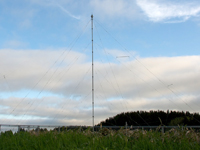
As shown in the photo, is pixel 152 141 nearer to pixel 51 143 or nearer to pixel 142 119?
pixel 51 143

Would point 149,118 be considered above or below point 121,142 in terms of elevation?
above

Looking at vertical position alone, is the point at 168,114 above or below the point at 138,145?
above

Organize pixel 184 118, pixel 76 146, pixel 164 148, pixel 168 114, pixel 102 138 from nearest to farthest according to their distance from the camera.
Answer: pixel 164 148, pixel 76 146, pixel 102 138, pixel 184 118, pixel 168 114

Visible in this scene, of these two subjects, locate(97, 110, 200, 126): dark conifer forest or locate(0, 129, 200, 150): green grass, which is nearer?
locate(0, 129, 200, 150): green grass

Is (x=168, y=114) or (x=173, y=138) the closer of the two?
(x=173, y=138)

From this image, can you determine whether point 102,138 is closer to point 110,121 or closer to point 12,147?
point 12,147

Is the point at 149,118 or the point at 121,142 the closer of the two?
the point at 121,142

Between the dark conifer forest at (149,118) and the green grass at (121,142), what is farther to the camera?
the dark conifer forest at (149,118)

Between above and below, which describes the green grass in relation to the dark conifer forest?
below

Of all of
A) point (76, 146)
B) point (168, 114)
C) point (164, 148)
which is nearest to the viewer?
point (164, 148)

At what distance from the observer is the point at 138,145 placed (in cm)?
864

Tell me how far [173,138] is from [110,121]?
28333 mm

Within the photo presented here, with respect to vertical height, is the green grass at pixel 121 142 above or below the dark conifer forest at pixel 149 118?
below

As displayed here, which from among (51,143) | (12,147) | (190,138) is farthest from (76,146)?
(190,138)
